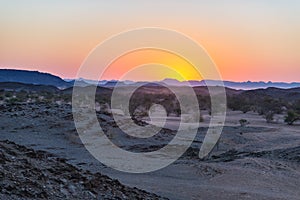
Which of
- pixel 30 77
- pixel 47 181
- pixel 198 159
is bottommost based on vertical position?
pixel 198 159

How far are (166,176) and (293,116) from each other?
78.3ft

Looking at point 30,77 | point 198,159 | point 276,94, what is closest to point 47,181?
point 198,159

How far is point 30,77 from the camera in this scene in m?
159

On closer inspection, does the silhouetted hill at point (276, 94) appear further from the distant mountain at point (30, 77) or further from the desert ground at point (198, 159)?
the distant mountain at point (30, 77)

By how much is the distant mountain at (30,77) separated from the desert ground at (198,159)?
12677 cm

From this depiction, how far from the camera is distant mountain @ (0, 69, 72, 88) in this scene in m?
152

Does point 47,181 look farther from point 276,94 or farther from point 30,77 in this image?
point 30,77

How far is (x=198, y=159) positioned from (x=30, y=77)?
146614mm

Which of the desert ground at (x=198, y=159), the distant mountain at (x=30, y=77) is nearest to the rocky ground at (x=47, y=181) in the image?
the desert ground at (x=198, y=159)

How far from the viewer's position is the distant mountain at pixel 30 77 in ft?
500

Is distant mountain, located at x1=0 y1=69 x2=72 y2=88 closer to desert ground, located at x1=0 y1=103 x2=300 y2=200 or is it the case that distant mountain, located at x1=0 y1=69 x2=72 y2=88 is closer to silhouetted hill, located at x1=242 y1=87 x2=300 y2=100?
silhouetted hill, located at x1=242 y1=87 x2=300 y2=100

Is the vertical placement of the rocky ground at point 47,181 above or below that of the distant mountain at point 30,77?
below

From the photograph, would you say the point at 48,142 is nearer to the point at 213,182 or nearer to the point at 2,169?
the point at 213,182

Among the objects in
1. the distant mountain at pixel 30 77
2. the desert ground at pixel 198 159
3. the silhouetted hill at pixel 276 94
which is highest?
the distant mountain at pixel 30 77
